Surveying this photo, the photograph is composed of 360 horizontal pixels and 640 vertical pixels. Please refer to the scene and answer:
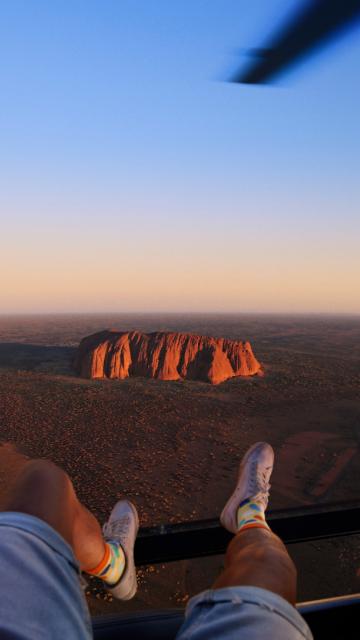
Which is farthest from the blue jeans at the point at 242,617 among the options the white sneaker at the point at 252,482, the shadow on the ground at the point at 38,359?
the shadow on the ground at the point at 38,359

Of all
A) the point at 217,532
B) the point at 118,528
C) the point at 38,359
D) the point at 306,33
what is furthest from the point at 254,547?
the point at 38,359

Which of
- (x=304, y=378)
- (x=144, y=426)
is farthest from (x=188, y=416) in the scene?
(x=304, y=378)

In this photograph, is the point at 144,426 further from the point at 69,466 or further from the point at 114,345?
the point at 114,345

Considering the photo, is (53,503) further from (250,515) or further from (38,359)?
(38,359)

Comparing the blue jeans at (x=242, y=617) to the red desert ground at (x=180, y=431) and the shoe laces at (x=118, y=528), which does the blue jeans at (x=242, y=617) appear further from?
the shoe laces at (x=118, y=528)

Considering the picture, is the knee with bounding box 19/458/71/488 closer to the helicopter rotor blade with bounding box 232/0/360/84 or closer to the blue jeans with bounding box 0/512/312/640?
the blue jeans with bounding box 0/512/312/640

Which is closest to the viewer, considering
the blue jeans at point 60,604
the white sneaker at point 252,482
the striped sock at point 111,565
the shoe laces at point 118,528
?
the blue jeans at point 60,604
